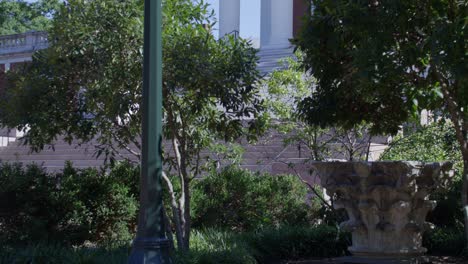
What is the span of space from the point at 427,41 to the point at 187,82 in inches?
135

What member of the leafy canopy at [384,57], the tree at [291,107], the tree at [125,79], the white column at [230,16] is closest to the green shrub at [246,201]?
the tree at [291,107]

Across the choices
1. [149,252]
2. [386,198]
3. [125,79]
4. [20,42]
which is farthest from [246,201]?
[20,42]

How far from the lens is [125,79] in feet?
30.9

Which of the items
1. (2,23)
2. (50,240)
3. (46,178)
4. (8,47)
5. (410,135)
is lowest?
(50,240)

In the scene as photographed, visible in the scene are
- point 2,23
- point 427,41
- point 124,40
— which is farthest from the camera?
point 2,23

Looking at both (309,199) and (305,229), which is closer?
(305,229)

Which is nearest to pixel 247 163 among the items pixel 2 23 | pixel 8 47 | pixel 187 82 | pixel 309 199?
pixel 309 199

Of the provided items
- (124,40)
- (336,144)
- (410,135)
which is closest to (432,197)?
(410,135)

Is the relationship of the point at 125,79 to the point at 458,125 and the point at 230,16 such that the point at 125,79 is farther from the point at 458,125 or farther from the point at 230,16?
the point at 230,16

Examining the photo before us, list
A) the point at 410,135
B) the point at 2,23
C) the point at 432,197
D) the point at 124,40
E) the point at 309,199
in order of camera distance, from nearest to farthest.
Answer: the point at 124,40, the point at 432,197, the point at 410,135, the point at 309,199, the point at 2,23

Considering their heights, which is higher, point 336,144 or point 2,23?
point 2,23

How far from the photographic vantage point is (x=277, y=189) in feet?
50.4

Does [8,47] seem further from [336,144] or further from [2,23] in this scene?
[336,144]

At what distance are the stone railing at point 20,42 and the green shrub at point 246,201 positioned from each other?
2140 centimetres
